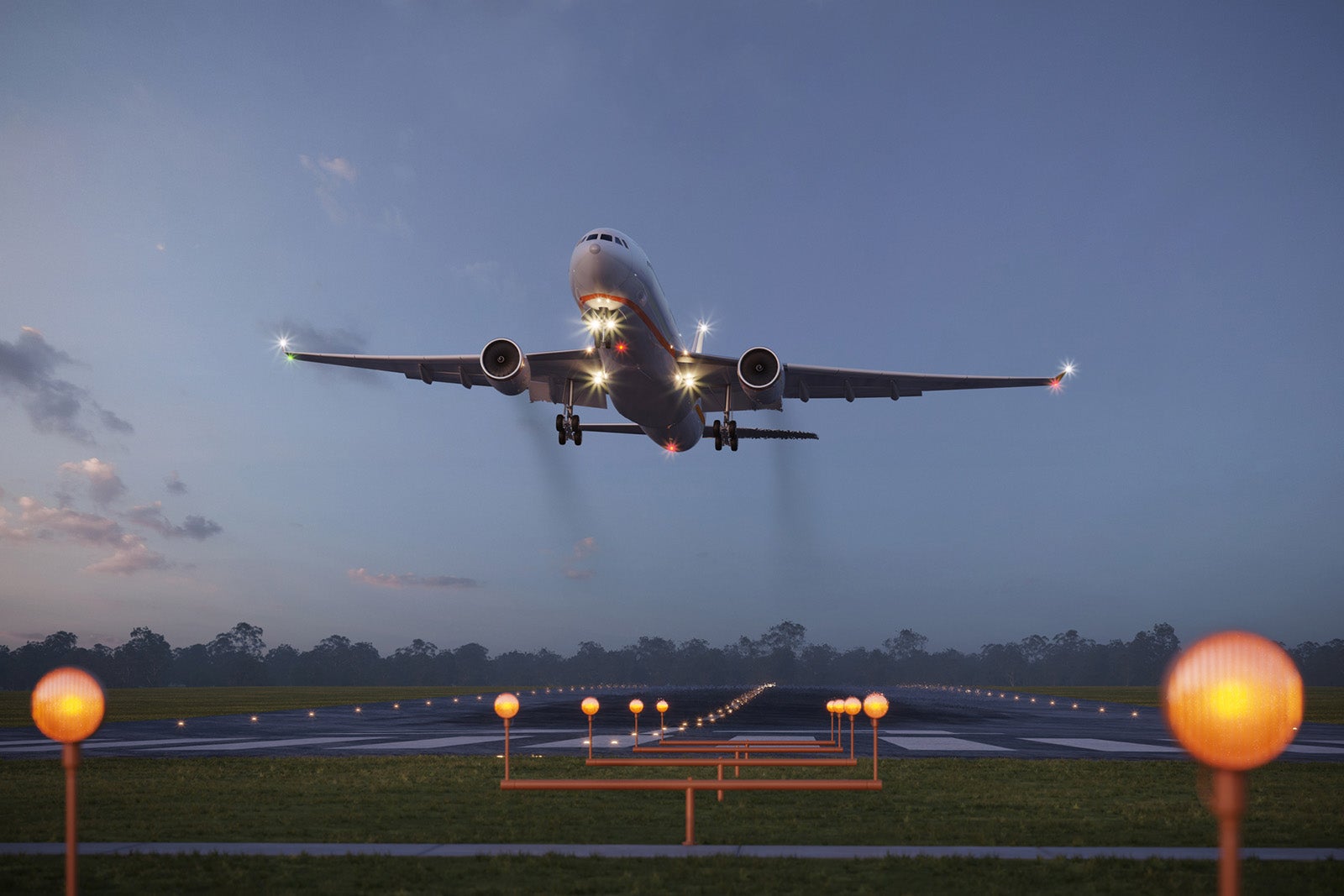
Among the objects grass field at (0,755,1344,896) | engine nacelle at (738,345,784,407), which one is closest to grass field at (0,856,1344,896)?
grass field at (0,755,1344,896)

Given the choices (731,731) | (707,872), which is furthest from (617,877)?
(731,731)

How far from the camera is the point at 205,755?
1003 inches

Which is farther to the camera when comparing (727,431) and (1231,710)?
(727,431)

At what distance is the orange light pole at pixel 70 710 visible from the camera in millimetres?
6422

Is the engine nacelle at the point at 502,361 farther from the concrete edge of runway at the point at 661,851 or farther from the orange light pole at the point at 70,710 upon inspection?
the orange light pole at the point at 70,710

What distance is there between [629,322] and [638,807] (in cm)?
1552

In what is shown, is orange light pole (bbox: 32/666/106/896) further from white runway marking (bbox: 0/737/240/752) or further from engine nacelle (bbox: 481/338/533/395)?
white runway marking (bbox: 0/737/240/752)

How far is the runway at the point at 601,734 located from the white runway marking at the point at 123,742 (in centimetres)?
5

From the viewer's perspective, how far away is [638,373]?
30281mm

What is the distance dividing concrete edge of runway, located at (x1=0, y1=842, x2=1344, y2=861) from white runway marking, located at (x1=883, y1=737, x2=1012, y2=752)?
16500 mm

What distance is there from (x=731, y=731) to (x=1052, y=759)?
1439cm

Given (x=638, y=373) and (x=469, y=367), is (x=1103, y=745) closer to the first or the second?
(x=638, y=373)

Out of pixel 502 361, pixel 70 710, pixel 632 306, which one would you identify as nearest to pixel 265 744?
pixel 502 361

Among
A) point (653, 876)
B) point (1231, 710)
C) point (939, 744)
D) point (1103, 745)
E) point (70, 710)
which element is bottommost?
point (1103, 745)
